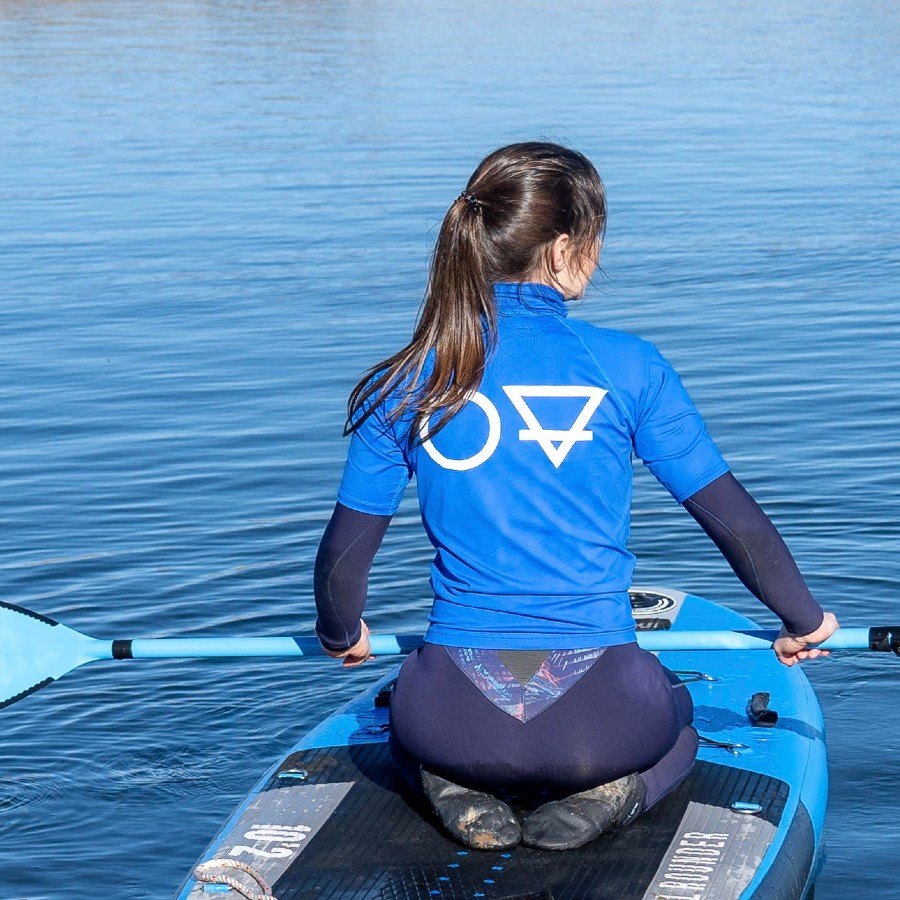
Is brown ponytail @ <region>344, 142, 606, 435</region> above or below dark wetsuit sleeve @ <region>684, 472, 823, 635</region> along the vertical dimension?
above

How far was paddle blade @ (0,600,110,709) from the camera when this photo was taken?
14.1 feet

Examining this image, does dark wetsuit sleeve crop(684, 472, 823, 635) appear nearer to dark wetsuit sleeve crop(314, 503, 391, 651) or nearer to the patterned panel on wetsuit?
the patterned panel on wetsuit

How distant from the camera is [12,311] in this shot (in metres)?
12.1

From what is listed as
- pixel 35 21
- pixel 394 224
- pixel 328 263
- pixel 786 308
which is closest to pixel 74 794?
pixel 786 308

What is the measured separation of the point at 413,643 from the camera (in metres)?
3.94

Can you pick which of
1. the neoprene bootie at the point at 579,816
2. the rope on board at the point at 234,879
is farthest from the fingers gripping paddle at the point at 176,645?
the rope on board at the point at 234,879

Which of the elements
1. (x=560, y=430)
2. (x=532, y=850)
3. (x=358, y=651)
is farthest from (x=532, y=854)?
(x=560, y=430)

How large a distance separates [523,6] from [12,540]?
33.4 metres

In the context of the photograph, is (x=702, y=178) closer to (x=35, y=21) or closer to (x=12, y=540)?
(x=12, y=540)

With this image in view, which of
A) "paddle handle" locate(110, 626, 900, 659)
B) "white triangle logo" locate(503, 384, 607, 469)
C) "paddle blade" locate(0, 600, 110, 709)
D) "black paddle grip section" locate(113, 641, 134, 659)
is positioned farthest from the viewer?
"paddle blade" locate(0, 600, 110, 709)

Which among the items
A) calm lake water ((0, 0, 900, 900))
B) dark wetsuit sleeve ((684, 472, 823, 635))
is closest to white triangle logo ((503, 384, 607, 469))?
dark wetsuit sleeve ((684, 472, 823, 635))

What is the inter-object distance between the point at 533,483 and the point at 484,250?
0.48 m

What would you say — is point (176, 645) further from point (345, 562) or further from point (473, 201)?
point (473, 201)

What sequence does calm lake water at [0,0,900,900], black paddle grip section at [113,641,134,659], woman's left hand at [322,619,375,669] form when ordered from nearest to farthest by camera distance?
woman's left hand at [322,619,375,669]
black paddle grip section at [113,641,134,659]
calm lake water at [0,0,900,900]
